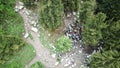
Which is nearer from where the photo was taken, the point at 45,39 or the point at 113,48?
the point at 113,48

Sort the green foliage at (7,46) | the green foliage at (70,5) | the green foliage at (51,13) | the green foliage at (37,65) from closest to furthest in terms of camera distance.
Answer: the green foliage at (7,46) < the green foliage at (51,13) < the green foliage at (37,65) < the green foliage at (70,5)

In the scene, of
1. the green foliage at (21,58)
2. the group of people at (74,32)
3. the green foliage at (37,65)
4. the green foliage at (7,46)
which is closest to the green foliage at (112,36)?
the group of people at (74,32)

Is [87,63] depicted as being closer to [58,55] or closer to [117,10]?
[58,55]

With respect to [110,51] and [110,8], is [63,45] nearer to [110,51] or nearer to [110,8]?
[110,51]

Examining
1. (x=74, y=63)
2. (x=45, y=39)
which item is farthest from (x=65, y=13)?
(x=74, y=63)

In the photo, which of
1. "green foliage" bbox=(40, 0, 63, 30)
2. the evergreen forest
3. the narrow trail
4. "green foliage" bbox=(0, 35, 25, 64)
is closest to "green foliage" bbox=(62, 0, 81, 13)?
the evergreen forest

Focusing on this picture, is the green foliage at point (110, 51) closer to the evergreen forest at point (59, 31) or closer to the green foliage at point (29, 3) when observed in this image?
the evergreen forest at point (59, 31)

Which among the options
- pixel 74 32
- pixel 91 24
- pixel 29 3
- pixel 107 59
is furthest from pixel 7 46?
pixel 107 59
